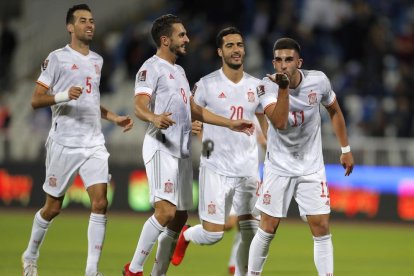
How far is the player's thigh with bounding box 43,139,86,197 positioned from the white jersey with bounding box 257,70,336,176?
7.04 ft

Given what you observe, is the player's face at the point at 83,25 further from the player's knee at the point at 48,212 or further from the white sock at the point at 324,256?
the white sock at the point at 324,256

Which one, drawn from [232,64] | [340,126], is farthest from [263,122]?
[340,126]

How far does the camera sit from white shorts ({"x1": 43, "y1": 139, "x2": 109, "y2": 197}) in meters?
10.4

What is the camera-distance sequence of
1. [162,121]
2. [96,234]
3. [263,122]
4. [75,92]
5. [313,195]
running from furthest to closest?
1. [263,122]
2. [96,234]
3. [75,92]
4. [313,195]
5. [162,121]

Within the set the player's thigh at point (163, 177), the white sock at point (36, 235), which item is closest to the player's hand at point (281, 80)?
the player's thigh at point (163, 177)

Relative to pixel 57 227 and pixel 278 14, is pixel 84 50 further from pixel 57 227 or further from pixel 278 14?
pixel 278 14

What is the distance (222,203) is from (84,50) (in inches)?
87.4

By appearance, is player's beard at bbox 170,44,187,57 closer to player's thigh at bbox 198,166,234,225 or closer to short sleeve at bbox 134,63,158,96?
short sleeve at bbox 134,63,158,96

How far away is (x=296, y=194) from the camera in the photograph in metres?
9.63

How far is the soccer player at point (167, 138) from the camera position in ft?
31.9

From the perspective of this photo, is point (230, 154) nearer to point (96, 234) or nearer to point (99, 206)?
point (99, 206)

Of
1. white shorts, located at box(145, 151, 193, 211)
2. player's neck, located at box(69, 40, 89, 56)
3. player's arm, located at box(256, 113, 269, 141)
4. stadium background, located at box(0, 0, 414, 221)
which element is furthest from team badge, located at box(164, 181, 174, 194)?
stadium background, located at box(0, 0, 414, 221)

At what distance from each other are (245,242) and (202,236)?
0.49 m

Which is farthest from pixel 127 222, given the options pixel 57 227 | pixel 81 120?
pixel 81 120
